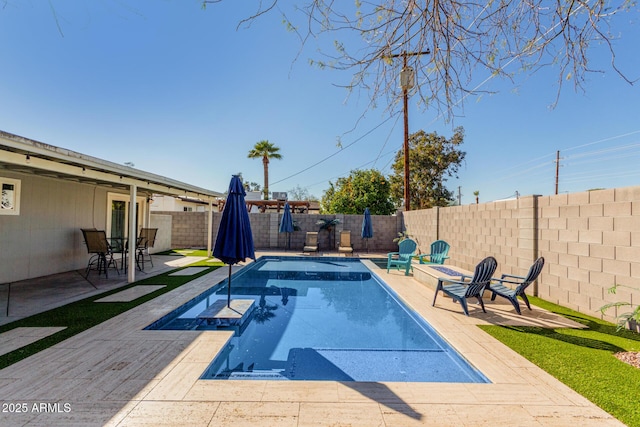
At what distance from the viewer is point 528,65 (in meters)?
2.81

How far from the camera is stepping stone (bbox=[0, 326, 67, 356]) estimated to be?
137 inches

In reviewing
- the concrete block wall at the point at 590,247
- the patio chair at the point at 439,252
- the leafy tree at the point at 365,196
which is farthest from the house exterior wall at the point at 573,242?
the leafy tree at the point at 365,196

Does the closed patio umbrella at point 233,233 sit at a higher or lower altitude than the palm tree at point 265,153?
lower

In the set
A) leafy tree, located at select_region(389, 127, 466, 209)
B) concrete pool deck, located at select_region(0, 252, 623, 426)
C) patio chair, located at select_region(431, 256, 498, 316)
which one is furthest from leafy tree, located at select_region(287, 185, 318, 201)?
concrete pool deck, located at select_region(0, 252, 623, 426)

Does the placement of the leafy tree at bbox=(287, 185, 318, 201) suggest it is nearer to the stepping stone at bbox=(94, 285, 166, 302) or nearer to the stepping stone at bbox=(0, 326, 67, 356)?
the stepping stone at bbox=(94, 285, 166, 302)

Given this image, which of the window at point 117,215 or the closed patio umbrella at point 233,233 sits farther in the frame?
the window at point 117,215

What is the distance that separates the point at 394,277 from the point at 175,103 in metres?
10.5

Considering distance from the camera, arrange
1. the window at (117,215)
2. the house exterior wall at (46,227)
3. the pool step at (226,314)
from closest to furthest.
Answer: the pool step at (226,314), the house exterior wall at (46,227), the window at (117,215)

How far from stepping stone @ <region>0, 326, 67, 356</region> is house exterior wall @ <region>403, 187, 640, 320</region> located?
8.06m

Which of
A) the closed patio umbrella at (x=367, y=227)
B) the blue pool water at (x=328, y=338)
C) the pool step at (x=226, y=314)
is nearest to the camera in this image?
the blue pool water at (x=328, y=338)

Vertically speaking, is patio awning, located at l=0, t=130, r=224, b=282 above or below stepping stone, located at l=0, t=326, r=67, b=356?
above

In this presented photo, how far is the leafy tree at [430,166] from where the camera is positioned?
67.9ft

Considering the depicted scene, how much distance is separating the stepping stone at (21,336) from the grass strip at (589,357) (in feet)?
20.0

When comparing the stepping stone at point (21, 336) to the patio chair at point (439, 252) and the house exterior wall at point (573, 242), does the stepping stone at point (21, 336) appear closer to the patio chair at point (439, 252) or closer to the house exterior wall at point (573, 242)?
the house exterior wall at point (573, 242)
